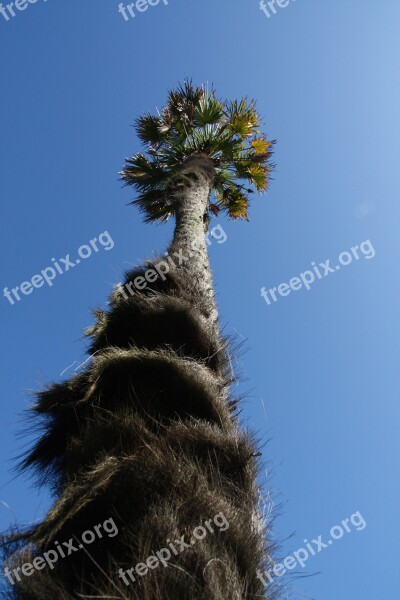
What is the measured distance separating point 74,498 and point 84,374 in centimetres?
106

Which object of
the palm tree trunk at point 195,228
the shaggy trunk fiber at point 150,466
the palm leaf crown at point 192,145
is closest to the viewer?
the shaggy trunk fiber at point 150,466

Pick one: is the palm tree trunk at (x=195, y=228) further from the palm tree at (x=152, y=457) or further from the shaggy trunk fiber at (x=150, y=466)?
the shaggy trunk fiber at (x=150, y=466)

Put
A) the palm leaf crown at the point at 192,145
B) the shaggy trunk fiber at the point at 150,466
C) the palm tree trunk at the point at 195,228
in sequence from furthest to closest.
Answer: the palm leaf crown at the point at 192,145, the palm tree trunk at the point at 195,228, the shaggy trunk fiber at the point at 150,466

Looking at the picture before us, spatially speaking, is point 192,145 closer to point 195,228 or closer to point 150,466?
point 195,228

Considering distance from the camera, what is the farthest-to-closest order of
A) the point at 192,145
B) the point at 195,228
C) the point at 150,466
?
the point at 192,145 < the point at 195,228 < the point at 150,466

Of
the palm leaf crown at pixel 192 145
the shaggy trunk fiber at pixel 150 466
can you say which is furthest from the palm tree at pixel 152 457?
the palm leaf crown at pixel 192 145

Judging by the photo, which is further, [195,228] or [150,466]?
[195,228]

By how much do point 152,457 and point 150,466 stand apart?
0.21 feet

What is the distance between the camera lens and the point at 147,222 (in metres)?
9.81

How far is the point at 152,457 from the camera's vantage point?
2.38m

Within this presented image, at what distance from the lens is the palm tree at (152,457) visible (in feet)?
6.35

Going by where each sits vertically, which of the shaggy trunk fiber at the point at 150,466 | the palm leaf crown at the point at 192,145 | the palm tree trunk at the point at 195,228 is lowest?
the shaggy trunk fiber at the point at 150,466

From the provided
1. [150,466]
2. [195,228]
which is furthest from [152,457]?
[195,228]

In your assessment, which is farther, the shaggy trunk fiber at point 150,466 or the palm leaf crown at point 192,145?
the palm leaf crown at point 192,145
